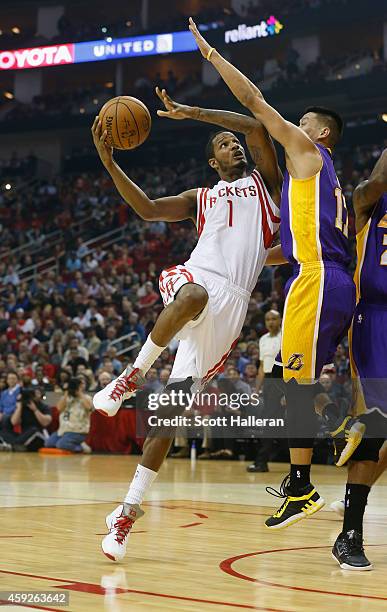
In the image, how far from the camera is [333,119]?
5211mm

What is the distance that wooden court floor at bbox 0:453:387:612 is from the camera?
3.83m

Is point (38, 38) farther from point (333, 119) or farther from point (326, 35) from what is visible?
point (333, 119)

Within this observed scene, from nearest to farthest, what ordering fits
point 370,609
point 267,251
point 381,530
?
point 370,609
point 267,251
point 381,530

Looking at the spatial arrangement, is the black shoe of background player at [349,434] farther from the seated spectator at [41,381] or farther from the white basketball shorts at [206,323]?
the seated spectator at [41,381]

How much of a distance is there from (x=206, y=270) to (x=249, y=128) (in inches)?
32.7

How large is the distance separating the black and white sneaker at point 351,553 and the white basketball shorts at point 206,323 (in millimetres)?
1163

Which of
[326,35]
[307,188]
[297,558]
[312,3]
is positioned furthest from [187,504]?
[326,35]

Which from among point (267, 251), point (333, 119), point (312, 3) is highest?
point (312, 3)

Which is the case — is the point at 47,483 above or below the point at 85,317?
below

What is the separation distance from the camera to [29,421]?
15.7m

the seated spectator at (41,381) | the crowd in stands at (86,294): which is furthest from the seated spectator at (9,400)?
the seated spectator at (41,381)

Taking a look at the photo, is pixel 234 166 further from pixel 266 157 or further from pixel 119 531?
pixel 119 531

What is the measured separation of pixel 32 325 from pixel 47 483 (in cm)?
1024

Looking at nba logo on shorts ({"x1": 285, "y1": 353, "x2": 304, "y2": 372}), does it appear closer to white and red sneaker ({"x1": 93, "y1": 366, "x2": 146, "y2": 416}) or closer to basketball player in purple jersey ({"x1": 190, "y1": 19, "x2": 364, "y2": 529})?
basketball player in purple jersey ({"x1": 190, "y1": 19, "x2": 364, "y2": 529})
